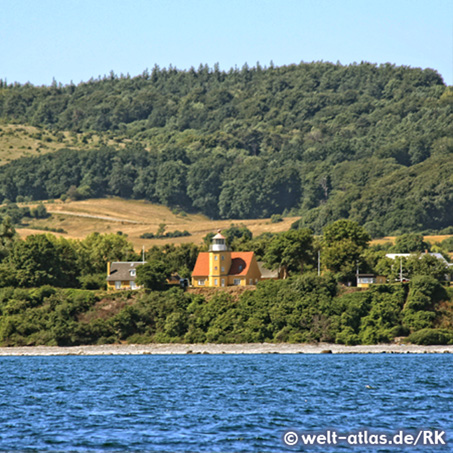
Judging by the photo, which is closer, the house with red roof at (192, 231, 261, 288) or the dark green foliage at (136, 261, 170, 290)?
the dark green foliage at (136, 261, 170, 290)

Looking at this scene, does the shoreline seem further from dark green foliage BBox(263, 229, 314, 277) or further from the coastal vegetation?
dark green foliage BBox(263, 229, 314, 277)

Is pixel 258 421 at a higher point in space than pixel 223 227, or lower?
lower

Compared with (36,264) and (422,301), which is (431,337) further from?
(36,264)

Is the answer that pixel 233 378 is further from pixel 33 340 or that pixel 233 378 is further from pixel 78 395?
pixel 33 340

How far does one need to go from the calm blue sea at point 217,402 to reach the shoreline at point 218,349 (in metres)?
8.47

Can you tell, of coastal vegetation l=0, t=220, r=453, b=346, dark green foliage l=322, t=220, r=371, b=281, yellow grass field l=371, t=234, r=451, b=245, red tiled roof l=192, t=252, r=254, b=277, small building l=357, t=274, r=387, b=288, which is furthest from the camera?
yellow grass field l=371, t=234, r=451, b=245

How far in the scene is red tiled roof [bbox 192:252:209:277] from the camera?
108 m

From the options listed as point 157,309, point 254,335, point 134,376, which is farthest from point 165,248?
point 134,376

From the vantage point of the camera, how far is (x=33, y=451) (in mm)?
33812

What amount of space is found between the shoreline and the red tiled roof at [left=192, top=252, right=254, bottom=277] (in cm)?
1486

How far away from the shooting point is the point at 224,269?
106438mm

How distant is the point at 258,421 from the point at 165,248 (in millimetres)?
77380

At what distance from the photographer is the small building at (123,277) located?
4262 inches

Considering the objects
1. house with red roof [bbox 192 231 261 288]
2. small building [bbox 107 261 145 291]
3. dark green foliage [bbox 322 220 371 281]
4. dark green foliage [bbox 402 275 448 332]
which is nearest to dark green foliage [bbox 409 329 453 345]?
dark green foliage [bbox 402 275 448 332]
